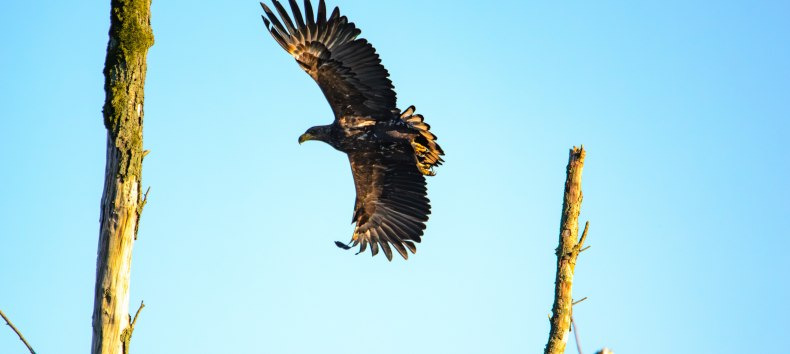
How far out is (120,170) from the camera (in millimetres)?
5730

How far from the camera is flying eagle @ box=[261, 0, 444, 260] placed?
8.98 metres

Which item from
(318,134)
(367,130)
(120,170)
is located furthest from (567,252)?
(318,134)

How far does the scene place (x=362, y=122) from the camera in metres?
9.41

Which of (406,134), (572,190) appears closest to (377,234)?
(406,134)

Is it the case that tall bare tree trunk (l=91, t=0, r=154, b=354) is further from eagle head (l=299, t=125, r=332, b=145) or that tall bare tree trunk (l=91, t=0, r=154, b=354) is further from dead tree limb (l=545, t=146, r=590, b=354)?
eagle head (l=299, t=125, r=332, b=145)

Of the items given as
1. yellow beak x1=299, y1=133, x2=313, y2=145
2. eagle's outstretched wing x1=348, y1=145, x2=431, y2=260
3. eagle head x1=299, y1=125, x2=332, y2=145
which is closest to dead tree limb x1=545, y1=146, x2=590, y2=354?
eagle's outstretched wing x1=348, y1=145, x2=431, y2=260

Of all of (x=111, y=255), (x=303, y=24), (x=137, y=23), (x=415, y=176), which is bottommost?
(x=111, y=255)

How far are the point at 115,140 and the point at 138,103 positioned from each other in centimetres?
29

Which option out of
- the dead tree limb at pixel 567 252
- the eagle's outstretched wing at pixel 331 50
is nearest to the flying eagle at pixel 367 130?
the eagle's outstretched wing at pixel 331 50

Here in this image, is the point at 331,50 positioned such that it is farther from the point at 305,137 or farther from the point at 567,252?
the point at 567,252

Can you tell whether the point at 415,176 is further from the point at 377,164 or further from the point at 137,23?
the point at 137,23

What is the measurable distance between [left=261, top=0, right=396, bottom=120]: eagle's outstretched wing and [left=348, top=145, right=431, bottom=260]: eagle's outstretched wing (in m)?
1.01

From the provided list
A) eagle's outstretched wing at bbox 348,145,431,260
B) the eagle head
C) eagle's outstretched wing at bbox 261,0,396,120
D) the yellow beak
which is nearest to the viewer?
eagle's outstretched wing at bbox 261,0,396,120

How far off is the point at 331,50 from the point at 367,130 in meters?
0.94
